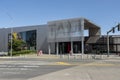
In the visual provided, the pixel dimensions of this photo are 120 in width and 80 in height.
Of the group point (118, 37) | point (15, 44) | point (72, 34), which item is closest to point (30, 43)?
point (15, 44)

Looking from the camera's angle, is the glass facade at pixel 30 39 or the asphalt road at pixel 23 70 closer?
the asphalt road at pixel 23 70

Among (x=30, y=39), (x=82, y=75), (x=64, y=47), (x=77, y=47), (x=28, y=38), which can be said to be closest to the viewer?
(x=82, y=75)

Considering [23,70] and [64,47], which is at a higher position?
[64,47]

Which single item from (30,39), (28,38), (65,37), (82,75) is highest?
(28,38)

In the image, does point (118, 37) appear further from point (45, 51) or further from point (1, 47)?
point (1, 47)

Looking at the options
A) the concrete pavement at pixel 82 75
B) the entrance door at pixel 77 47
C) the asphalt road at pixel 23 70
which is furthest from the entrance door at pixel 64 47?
the concrete pavement at pixel 82 75

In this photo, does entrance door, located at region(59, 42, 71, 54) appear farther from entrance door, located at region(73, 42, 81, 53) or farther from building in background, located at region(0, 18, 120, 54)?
entrance door, located at region(73, 42, 81, 53)

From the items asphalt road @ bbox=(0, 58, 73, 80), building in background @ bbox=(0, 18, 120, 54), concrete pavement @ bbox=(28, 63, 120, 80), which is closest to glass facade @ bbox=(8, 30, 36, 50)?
building in background @ bbox=(0, 18, 120, 54)

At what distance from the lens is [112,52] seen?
255ft

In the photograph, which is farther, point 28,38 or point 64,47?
point 28,38

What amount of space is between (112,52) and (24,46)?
88.0 feet

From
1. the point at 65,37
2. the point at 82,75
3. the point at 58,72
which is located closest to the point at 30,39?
the point at 65,37

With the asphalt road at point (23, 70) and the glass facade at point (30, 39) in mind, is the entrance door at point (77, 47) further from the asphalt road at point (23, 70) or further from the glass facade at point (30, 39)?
the asphalt road at point (23, 70)

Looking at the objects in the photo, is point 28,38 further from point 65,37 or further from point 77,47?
point 65,37
